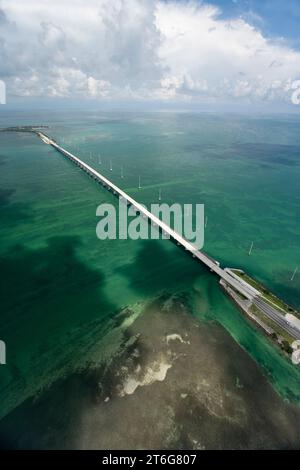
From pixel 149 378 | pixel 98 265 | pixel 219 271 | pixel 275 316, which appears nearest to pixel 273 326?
pixel 275 316

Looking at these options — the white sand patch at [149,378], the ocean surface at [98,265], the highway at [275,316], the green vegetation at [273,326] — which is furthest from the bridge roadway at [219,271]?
the white sand patch at [149,378]

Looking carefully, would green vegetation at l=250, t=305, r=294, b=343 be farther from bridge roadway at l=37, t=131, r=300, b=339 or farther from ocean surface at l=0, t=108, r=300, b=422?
ocean surface at l=0, t=108, r=300, b=422

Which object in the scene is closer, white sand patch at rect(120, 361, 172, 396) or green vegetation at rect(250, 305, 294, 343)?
white sand patch at rect(120, 361, 172, 396)

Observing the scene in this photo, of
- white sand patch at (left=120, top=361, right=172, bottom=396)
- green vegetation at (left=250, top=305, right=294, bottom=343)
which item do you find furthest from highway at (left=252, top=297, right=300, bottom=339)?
white sand patch at (left=120, top=361, right=172, bottom=396)

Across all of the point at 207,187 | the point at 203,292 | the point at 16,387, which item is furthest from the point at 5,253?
the point at 207,187

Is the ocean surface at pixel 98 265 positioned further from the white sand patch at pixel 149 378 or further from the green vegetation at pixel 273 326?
the white sand patch at pixel 149 378

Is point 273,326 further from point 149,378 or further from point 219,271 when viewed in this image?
point 149,378

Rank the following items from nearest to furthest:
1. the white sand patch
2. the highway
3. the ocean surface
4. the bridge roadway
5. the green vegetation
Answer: the white sand patch
the ocean surface
the green vegetation
the highway
the bridge roadway

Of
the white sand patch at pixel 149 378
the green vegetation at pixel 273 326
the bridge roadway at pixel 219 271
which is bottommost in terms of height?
the white sand patch at pixel 149 378
